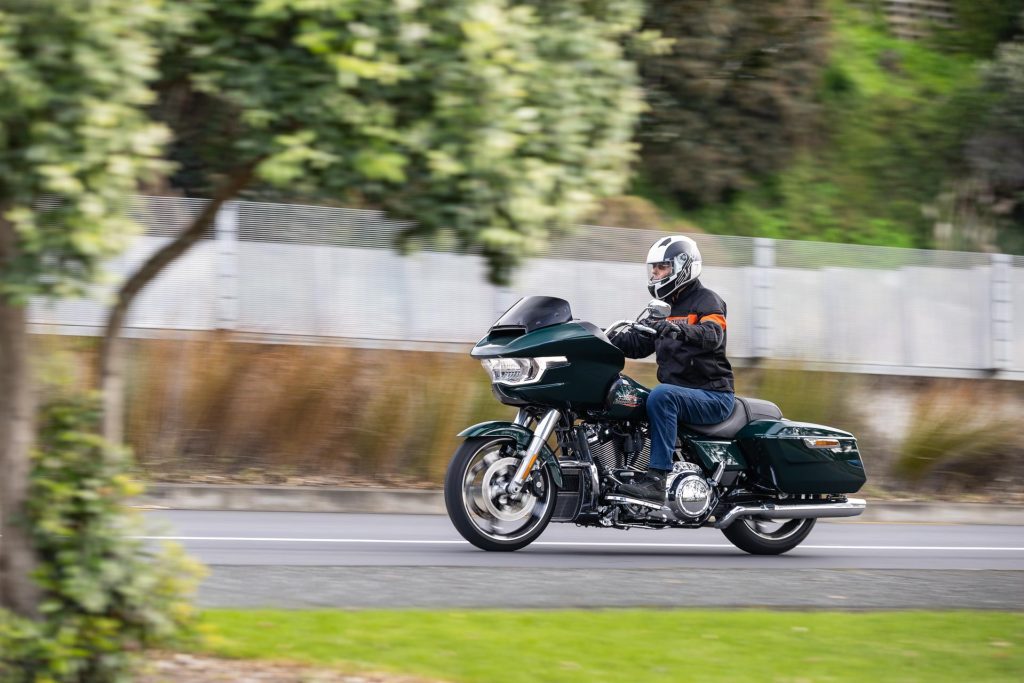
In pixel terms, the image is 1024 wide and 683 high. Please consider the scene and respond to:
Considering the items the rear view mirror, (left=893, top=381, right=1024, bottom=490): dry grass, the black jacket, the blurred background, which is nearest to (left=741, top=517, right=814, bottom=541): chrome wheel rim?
the black jacket

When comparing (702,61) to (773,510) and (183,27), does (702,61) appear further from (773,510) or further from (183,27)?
(183,27)

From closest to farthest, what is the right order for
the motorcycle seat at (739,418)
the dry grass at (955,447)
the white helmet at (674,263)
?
1. the white helmet at (674,263)
2. the motorcycle seat at (739,418)
3. the dry grass at (955,447)

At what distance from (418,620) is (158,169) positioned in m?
3.10

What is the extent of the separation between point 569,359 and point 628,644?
296cm

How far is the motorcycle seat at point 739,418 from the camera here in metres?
9.42

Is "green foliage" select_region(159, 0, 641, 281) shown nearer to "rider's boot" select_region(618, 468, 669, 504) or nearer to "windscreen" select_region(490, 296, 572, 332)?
"windscreen" select_region(490, 296, 572, 332)

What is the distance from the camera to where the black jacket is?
9266 millimetres

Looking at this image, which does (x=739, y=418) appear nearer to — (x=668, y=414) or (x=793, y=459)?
(x=793, y=459)

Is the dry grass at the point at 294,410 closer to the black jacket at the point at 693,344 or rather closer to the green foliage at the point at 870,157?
the black jacket at the point at 693,344

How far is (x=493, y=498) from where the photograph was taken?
8859 mm

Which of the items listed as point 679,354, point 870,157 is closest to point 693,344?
point 679,354

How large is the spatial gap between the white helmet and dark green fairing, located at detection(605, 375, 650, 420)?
0.63 m

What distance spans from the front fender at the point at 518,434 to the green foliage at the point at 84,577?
390cm

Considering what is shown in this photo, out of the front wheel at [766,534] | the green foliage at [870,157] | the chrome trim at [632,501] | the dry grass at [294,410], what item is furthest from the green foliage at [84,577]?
the green foliage at [870,157]
